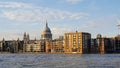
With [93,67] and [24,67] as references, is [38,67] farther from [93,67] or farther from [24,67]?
[93,67]

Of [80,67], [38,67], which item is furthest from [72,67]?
[38,67]

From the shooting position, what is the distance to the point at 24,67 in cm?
6288

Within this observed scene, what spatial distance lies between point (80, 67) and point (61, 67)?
3320 millimetres

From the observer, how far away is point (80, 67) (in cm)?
6191

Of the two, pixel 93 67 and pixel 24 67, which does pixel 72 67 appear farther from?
pixel 24 67

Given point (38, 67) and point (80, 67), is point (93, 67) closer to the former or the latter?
point (80, 67)

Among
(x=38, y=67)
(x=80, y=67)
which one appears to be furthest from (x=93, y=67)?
(x=38, y=67)

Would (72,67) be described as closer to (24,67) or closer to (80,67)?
(80,67)

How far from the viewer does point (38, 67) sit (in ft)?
205

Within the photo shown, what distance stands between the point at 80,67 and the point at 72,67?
1.46 meters

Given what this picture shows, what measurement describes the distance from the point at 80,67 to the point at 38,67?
7.38 m

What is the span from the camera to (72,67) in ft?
202

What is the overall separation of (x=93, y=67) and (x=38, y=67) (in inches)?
382

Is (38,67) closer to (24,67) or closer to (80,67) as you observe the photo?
(24,67)
